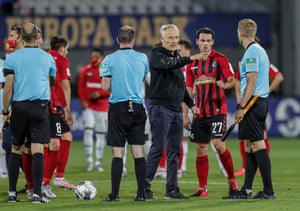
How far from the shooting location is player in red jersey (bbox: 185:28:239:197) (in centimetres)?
Answer: 1162

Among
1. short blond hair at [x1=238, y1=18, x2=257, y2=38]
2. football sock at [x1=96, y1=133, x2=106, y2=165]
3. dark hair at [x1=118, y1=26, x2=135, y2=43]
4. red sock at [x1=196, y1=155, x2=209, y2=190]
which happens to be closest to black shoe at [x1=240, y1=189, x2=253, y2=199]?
red sock at [x1=196, y1=155, x2=209, y2=190]

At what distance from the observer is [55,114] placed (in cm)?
1191

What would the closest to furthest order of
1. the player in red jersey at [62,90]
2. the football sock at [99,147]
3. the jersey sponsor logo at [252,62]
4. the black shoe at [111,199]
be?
1. the black shoe at [111,199]
2. the jersey sponsor logo at [252,62]
3. the player in red jersey at [62,90]
4. the football sock at [99,147]

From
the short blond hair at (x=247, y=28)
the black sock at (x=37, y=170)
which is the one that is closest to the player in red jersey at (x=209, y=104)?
the short blond hair at (x=247, y=28)

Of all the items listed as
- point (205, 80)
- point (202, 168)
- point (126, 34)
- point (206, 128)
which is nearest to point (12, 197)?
point (126, 34)

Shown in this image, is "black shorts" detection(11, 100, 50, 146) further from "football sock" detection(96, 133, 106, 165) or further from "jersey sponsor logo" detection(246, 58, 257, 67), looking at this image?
"football sock" detection(96, 133, 106, 165)

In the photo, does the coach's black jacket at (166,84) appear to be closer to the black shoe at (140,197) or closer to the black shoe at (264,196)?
the black shoe at (140,197)

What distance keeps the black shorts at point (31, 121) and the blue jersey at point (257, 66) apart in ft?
7.72

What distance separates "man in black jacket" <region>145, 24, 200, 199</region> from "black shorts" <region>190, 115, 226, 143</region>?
0.21 meters

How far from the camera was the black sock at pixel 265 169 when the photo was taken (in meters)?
10.9

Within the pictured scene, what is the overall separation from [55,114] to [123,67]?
5.13ft

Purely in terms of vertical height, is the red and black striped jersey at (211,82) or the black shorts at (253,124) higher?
the red and black striped jersey at (211,82)

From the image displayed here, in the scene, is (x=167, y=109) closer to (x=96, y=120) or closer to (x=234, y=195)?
(x=234, y=195)

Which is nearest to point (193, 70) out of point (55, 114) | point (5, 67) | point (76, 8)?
point (55, 114)
